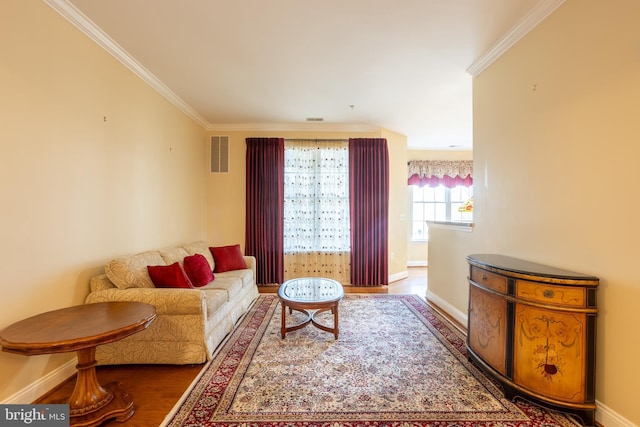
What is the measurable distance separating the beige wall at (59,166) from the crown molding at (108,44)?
0.06 meters

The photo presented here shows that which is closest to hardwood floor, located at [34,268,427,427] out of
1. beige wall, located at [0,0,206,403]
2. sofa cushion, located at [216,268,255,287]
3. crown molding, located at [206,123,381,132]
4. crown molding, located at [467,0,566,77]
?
beige wall, located at [0,0,206,403]

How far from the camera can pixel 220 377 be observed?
2.09 m

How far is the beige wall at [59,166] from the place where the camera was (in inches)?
66.4

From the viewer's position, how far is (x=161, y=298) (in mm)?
2182

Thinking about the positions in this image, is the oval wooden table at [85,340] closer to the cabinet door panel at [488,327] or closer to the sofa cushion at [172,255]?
the sofa cushion at [172,255]

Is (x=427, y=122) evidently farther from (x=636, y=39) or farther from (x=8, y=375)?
(x=8, y=375)

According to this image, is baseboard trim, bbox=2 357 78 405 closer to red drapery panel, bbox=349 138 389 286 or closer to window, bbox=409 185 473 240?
red drapery panel, bbox=349 138 389 286

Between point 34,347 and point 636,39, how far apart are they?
3.70 m

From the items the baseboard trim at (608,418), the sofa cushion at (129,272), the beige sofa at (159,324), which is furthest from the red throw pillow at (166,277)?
the baseboard trim at (608,418)

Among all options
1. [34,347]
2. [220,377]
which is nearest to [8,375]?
[34,347]

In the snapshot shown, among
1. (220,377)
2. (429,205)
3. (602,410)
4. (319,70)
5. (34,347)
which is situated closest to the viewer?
(34,347)

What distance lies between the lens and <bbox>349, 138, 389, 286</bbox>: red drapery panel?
4.68 metres

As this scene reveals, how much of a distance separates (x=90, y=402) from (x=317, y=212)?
11.9 ft

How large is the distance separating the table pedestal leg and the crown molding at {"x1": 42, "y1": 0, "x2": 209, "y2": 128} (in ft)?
8.03
